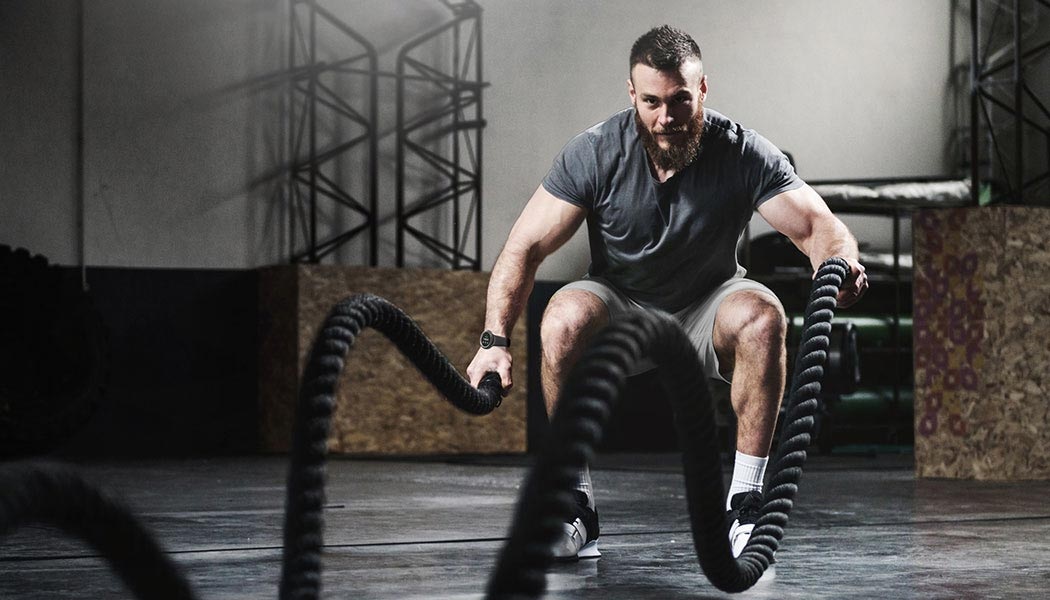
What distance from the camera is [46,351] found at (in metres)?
9.72

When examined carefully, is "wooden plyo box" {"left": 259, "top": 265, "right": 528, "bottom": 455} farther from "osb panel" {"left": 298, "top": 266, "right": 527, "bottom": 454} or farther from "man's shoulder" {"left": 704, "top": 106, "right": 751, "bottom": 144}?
"man's shoulder" {"left": 704, "top": 106, "right": 751, "bottom": 144}

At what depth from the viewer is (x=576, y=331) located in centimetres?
361

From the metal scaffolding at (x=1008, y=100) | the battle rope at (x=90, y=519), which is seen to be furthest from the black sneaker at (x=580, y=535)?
the metal scaffolding at (x=1008, y=100)

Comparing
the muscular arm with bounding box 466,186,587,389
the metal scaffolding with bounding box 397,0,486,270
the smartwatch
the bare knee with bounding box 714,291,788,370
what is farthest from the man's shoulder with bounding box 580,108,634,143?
the metal scaffolding with bounding box 397,0,486,270

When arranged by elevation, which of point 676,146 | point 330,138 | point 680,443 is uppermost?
point 330,138

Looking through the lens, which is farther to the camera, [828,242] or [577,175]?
[577,175]

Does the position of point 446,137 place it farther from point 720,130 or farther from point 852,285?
point 852,285

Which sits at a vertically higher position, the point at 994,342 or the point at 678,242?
the point at 678,242

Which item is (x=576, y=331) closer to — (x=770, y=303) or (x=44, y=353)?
(x=770, y=303)

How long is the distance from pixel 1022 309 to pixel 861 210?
4091 mm

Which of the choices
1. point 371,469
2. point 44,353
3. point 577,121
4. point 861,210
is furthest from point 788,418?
point 577,121

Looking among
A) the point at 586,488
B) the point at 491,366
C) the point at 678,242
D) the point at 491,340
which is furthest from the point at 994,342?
the point at 491,366

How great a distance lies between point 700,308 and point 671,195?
31 cm

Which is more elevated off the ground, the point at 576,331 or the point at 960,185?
the point at 960,185
